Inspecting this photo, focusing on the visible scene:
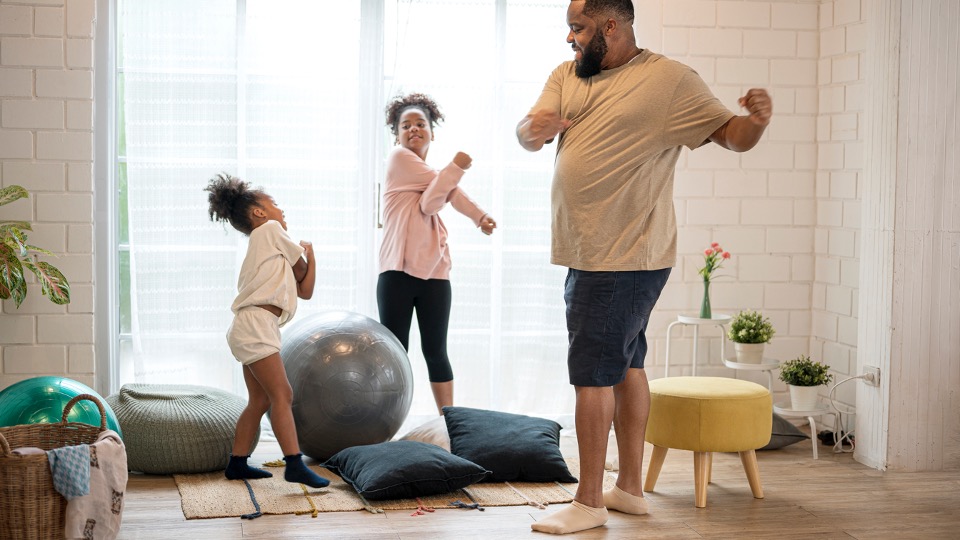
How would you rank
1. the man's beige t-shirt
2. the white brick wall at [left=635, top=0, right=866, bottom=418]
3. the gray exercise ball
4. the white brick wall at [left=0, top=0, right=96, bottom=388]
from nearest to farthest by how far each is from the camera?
the man's beige t-shirt
the gray exercise ball
the white brick wall at [left=0, top=0, right=96, bottom=388]
the white brick wall at [left=635, top=0, right=866, bottom=418]

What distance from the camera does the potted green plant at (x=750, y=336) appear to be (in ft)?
14.9

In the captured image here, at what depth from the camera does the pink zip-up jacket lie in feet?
14.4

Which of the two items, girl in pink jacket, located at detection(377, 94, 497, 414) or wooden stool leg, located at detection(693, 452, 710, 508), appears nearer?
wooden stool leg, located at detection(693, 452, 710, 508)

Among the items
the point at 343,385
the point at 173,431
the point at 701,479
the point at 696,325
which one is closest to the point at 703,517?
the point at 701,479

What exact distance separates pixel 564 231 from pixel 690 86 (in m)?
0.58

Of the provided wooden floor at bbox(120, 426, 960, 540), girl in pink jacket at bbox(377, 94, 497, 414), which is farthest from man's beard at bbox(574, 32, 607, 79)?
wooden floor at bbox(120, 426, 960, 540)

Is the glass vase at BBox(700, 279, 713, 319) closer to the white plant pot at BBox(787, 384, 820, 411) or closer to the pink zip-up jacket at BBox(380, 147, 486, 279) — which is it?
the white plant pot at BBox(787, 384, 820, 411)

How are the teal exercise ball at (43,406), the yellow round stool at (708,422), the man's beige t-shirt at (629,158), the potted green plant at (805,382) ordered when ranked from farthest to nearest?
1. the potted green plant at (805,382)
2. the yellow round stool at (708,422)
3. the teal exercise ball at (43,406)
4. the man's beige t-shirt at (629,158)

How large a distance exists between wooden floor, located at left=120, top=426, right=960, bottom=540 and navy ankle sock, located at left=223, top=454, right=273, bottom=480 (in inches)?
8.1

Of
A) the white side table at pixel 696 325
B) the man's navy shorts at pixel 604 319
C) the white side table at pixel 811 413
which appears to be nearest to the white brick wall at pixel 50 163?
the man's navy shorts at pixel 604 319

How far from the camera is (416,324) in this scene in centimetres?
489

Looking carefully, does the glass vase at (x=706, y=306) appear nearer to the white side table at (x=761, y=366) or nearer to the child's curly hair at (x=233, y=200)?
the white side table at (x=761, y=366)

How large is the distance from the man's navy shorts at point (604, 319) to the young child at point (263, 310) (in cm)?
104

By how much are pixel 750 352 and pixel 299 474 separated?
2.03 meters
